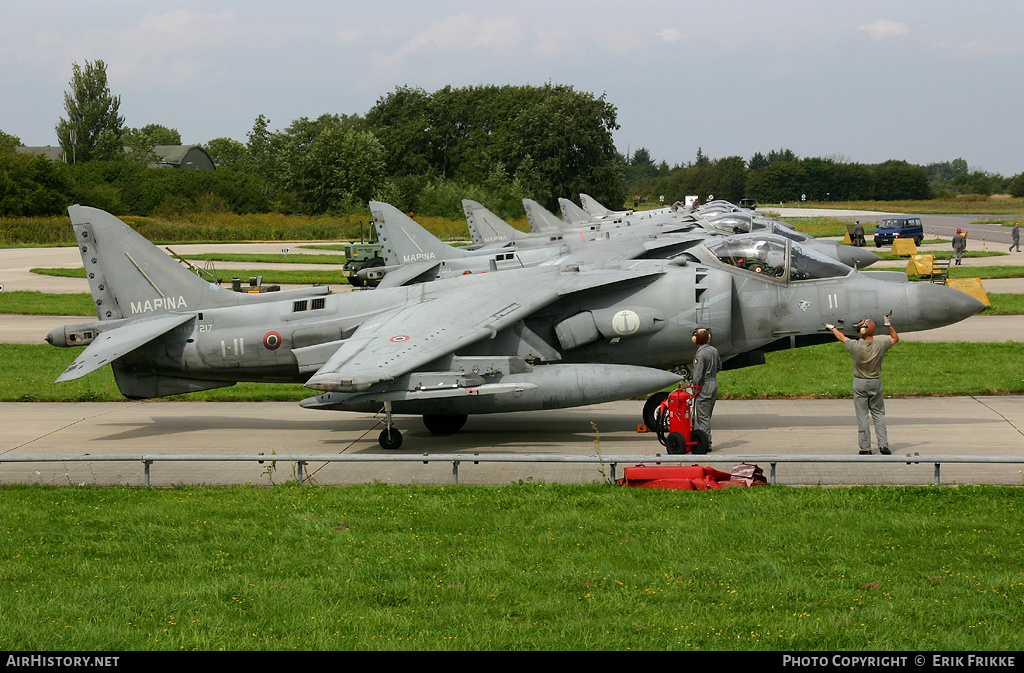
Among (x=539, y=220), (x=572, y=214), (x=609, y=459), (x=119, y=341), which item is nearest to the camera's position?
(x=609, y=459)

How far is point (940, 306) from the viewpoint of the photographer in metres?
14.4

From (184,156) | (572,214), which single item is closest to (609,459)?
(572,214)

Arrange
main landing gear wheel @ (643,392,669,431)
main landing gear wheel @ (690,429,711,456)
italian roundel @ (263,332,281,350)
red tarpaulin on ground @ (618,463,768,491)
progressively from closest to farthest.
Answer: red tarpaulin on ground @ (618,463,768,491) < main landing gear wheel @ (690,429,711,456) < main landing gear wheel @ (643,392,669,431) < italian roundel @ (263,332,281,350)

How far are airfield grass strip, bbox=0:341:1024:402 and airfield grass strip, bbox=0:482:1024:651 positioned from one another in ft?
25.3

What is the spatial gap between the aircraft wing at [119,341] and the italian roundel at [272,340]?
1.36 metres

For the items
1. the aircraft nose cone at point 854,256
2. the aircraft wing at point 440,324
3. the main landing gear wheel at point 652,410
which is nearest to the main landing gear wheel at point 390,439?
the aircraft wing at point 440,324

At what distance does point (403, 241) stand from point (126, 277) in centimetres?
1150

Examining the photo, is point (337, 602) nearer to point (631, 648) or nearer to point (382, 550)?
point (382, 550)

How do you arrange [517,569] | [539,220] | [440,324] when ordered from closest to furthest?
[517,569], [440,324], [539,220]

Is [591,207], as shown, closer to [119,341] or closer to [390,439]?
[119,341]

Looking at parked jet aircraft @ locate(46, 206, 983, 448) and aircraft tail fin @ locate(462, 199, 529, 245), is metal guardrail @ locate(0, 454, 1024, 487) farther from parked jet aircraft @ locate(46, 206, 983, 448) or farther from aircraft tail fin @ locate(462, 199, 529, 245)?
aircraft tail fin @ locate(462, 199, 529, 245)

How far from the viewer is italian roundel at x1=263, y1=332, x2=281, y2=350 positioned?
15555mm

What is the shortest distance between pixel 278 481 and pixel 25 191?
244 feet

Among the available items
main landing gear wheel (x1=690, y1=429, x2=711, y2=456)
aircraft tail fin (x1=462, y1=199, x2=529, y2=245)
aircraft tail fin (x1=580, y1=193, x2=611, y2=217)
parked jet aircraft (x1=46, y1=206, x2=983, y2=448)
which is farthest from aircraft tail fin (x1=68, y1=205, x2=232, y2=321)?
aircraft tail fin (x1=580, y1=193, x2=611, y2=217)
